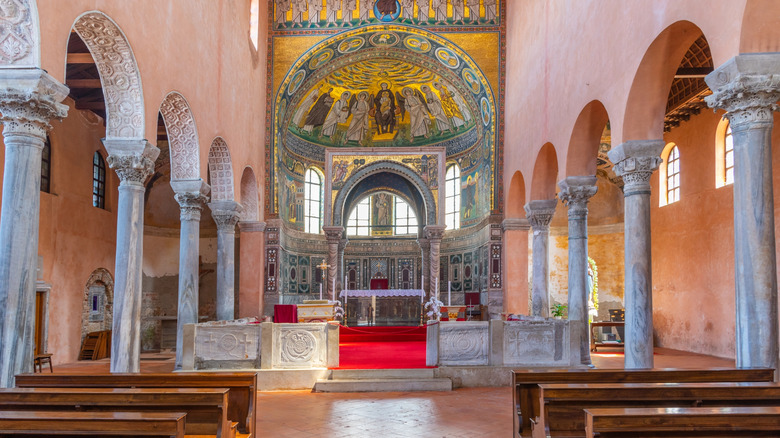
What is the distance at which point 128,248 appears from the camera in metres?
11.2

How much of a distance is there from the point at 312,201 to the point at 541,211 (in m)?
13.3

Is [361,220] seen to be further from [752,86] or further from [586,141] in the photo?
[752,86]

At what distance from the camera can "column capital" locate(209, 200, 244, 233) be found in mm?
18109

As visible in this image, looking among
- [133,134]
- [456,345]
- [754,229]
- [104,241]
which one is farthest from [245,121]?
[754,229]

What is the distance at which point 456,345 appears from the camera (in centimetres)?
1298

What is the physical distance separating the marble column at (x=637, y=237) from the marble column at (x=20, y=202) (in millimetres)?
9045

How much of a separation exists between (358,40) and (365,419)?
17118mm

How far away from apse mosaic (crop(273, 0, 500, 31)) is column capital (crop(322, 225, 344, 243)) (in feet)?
27.3

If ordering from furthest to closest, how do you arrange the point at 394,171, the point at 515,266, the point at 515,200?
the point at 394,171, the point at 515,200, the point at 515,266

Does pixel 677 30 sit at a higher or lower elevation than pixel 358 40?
lower

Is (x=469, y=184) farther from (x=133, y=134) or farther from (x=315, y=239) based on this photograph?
(x=133, y=134)

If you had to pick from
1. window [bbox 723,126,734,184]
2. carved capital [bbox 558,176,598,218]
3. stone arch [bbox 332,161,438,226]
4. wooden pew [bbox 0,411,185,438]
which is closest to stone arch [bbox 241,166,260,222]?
stone arch [bbox 332,161,438,226]

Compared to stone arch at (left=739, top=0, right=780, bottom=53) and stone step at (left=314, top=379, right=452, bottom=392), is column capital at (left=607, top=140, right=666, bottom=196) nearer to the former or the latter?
stone arch at (left=739, top=0, right=780, bottom=53)

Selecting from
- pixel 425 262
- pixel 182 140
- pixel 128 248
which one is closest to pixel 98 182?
pixel 182 140
